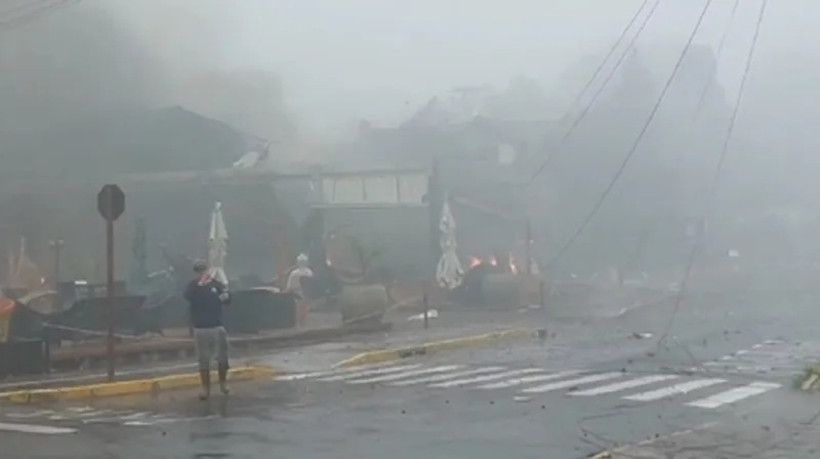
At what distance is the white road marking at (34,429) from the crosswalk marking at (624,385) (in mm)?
5376

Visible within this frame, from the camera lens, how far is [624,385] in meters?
14.2

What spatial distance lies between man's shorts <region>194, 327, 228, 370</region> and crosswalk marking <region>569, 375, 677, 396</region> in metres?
3.69

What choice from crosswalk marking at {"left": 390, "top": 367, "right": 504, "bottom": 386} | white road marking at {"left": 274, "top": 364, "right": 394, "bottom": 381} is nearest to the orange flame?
white road marking at {"left": 274, "top": 364, "right": 394, "bottom": 381}

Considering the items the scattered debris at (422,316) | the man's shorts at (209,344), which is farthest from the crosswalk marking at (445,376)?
the scattered debris at (422,316)

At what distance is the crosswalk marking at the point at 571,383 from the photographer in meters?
13.7

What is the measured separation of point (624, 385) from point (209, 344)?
4.66 m

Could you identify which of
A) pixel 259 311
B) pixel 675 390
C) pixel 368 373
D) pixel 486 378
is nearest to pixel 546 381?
pixel 486 378

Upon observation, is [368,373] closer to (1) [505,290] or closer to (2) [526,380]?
(2) [526,380]

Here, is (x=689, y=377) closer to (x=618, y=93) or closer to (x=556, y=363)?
(x=556, y=363)

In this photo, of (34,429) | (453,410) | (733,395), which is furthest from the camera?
(733,395)

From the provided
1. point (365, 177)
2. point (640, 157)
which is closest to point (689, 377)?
point (365, 177)

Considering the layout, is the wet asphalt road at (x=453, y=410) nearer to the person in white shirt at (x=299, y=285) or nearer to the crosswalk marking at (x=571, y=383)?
the crosswalk marking at (x=571, y=383)

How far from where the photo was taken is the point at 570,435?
33.0 ft

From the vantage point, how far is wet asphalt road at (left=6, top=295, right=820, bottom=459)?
31.0ft
